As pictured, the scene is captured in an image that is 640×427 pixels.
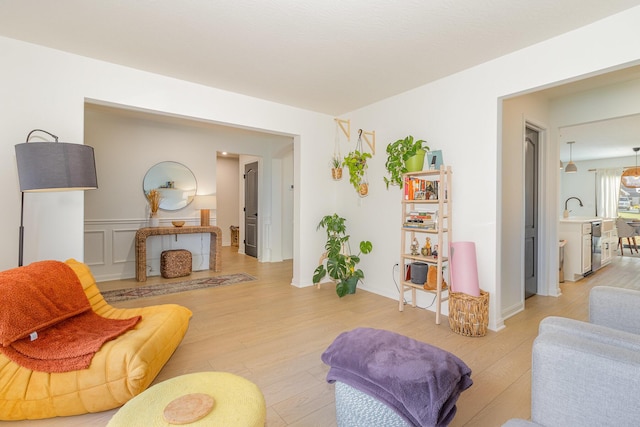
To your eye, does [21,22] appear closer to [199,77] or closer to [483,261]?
[199,77]

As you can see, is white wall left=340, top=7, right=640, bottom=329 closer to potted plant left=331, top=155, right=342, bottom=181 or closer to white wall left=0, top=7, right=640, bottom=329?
white wall left=0, top=7, right=640, bottom=329

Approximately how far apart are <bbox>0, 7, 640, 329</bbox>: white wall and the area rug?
52.6 inches

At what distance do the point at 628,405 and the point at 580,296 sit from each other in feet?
12.7

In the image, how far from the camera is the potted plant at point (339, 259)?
4125mm

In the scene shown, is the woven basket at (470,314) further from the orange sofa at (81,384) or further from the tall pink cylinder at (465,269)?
the orange sofa at (81,384)

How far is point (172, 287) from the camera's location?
4445 millimetres

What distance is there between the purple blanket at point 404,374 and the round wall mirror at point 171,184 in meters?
4.77

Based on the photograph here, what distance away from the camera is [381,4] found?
6.91 feet

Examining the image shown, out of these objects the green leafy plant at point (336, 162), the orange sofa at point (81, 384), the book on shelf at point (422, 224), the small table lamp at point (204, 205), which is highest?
the green leafy plant at point (336, 162)

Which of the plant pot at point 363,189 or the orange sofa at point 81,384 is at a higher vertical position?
the plant pot at point 363,189

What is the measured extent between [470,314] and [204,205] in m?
4.79

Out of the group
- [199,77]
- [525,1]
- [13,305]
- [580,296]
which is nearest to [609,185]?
[580,296]

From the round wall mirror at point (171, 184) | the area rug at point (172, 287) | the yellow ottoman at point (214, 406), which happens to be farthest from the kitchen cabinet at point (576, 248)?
the round wall mirror at point (171, 184)

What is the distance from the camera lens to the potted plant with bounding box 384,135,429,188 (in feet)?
11.1
